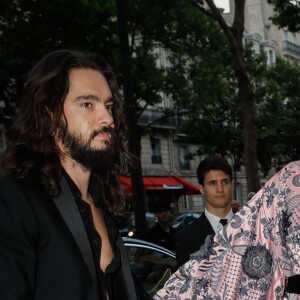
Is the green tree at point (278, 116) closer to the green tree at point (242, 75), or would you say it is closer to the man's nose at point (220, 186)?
the green tree at point (242, 75)

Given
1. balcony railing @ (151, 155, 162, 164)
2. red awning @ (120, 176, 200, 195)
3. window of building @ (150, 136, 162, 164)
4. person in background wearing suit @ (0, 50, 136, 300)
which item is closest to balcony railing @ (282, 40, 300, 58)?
window of building @ (150, 136, 162, 164)

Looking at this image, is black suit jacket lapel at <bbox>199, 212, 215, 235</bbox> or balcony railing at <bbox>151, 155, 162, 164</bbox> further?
balcony railing at <bbox>151, 155, 162, 164</bbox>

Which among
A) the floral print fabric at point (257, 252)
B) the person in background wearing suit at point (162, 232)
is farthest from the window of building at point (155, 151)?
the floral print fabric at point (257, 252)

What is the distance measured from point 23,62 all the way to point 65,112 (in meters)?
14.7

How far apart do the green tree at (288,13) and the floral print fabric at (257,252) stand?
11.2m

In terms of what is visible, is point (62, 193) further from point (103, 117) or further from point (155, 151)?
point (155, 151)

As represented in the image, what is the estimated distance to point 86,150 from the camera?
88.6 inches

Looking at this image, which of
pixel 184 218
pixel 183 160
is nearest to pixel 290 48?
pixel 183 160

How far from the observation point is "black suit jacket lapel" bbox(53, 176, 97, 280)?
2051mm

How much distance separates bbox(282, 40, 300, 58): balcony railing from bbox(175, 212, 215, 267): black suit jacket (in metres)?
49.5

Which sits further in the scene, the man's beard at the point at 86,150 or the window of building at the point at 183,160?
the window of building at the point at 183,160

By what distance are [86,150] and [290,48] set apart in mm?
53064

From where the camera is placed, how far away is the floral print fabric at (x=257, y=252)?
9.09 ft

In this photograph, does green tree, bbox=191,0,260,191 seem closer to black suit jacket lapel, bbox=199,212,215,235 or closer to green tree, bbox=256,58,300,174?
black suit jacket lapel, bbox=199,212,215,235
